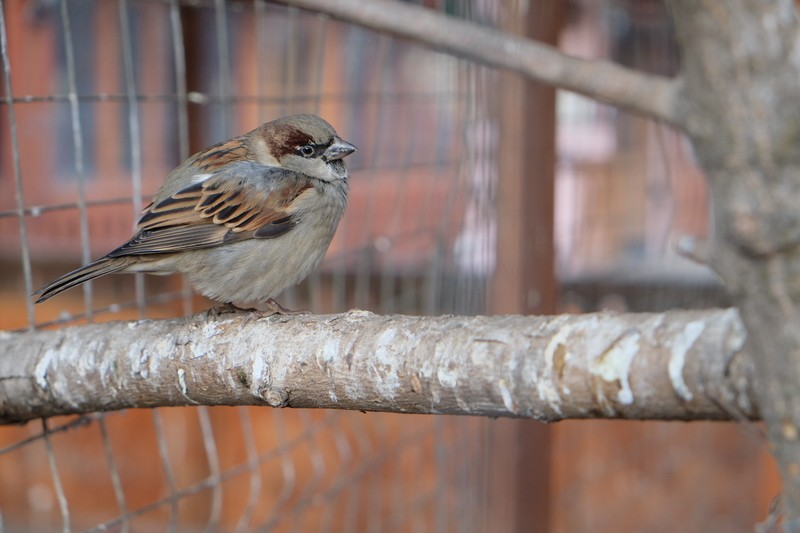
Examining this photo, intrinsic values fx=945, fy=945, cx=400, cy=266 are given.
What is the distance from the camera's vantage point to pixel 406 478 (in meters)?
4.32

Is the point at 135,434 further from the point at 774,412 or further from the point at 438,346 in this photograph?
the point at 774,412

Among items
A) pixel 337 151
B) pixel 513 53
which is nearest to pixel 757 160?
pixel 513 53

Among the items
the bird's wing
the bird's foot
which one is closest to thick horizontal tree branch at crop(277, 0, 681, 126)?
the bird's foot

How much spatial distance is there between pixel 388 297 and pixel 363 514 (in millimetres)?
1188

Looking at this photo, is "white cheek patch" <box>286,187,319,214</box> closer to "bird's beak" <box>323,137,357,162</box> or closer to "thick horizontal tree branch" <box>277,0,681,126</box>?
"bird's beak" <box>323,137,357,162</box>

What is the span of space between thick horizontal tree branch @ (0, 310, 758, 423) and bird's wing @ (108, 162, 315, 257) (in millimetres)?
506

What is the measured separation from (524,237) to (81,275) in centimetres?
161

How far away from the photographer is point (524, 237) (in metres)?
3.32

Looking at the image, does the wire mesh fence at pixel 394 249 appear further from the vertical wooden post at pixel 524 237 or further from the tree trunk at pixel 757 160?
the tree trunk at pixel 757 160

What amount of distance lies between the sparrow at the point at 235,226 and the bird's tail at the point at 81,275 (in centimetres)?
5

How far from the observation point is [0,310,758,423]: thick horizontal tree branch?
4.02 feet

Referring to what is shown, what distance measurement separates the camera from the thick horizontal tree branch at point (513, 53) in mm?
1303

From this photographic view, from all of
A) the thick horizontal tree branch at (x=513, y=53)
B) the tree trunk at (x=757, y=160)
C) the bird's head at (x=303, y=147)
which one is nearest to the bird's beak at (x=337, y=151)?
the bird's head at (x=303, y=147)

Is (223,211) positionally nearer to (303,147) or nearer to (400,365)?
(303,147)
